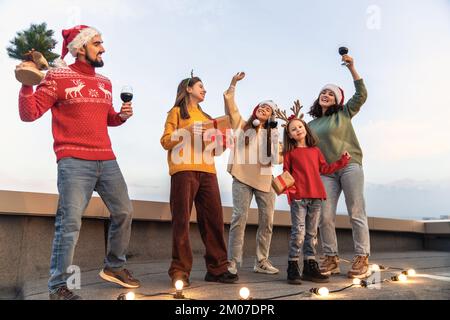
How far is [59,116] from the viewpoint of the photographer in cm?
262

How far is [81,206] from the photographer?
2482 mm

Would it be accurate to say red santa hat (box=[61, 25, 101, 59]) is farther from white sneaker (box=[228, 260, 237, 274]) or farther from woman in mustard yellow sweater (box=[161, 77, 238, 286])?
white sneaker (box=[228, 260, 237, 274])

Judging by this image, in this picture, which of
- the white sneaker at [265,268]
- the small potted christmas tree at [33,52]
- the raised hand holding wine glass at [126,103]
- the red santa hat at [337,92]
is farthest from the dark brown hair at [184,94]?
the white sneaker at [265,268]

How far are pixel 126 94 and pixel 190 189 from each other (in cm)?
80

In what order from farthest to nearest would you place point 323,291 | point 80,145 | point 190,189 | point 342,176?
1. point 342,176
2. point 190,189
3. point 80,145
4. point 323,291

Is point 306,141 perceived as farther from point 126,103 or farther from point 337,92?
point 126,103

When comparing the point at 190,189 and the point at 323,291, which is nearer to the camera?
the point at 323,291

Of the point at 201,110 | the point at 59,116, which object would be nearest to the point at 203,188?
the point at 201,110

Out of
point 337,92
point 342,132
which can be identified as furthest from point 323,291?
point 337,92

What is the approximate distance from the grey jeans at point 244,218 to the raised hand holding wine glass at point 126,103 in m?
1.14

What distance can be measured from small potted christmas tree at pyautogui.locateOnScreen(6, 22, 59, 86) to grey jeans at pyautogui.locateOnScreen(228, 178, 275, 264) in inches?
68.3

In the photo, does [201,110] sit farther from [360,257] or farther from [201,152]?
[360,257]

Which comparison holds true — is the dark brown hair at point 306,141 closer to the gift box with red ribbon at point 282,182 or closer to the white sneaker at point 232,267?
the gift box with red ribbon at point 282,182
